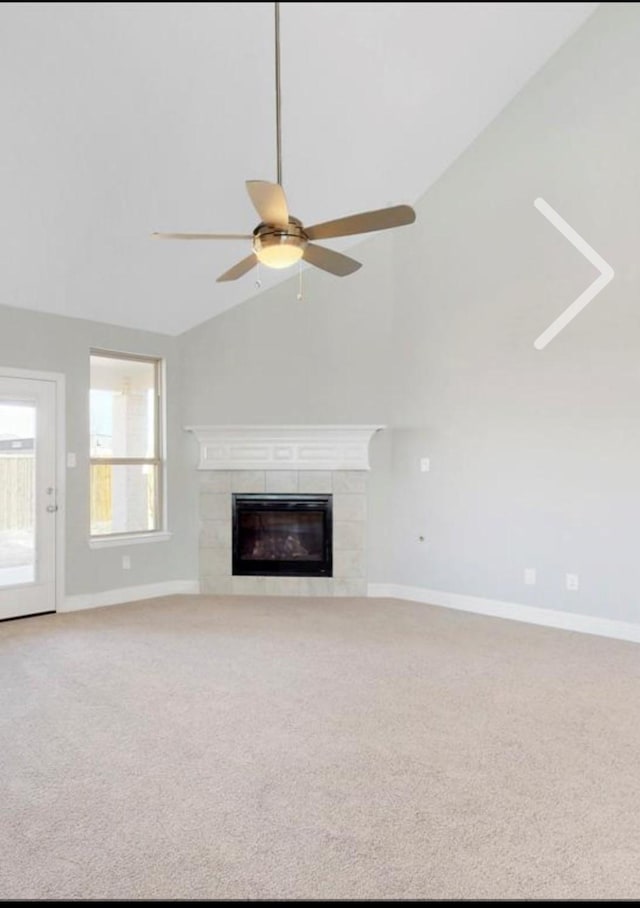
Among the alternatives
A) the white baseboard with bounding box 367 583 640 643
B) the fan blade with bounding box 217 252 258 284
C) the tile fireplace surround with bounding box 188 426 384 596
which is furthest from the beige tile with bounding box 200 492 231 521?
the fan blade with bounding box 217 252 258 284

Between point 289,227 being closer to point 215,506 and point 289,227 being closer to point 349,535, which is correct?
point 349,535

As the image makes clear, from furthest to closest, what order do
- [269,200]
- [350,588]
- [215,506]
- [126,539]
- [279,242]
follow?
1. [215,506]
2. [350,588]
3. [126,539]
4. [279,242]
5. [269,200]

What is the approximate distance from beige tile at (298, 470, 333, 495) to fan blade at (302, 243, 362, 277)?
2.70 metres

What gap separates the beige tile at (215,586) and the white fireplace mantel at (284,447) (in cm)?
109

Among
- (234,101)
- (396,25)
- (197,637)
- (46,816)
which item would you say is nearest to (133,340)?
(234,101)

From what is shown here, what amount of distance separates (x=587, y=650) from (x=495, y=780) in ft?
6.67

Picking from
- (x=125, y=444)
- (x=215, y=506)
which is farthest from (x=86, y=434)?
(x=215, y=506)

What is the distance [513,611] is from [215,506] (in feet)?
9.52

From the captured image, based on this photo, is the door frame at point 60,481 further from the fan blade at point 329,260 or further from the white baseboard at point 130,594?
the fan blade at point 329,260

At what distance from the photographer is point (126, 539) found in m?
5.43

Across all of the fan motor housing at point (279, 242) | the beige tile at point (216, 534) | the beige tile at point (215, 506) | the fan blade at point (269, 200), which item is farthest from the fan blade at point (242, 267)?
the beige tile at point (216, 534)

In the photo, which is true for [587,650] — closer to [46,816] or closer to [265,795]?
[265,795]
